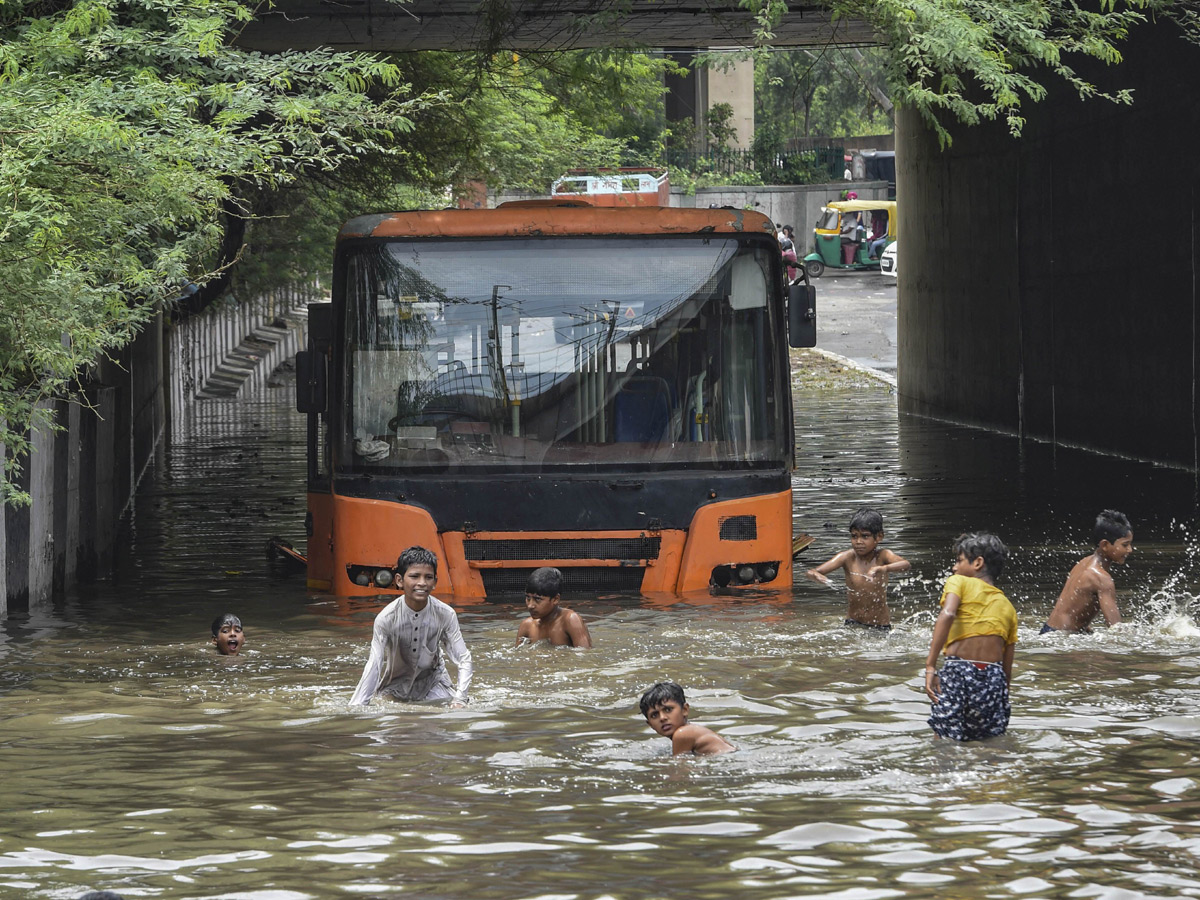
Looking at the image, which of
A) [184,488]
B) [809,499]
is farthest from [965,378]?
[184,488]

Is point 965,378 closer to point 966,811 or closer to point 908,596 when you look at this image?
point 908,596

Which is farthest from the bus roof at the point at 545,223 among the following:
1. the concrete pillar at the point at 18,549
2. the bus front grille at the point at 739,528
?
the concrete pillar at the point at 18,549

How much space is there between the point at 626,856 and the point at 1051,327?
21859mm

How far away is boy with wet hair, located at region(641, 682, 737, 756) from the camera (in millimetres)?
8609

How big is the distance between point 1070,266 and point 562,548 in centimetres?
1522

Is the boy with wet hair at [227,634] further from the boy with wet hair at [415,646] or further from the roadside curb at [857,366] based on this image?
the roadside curb at [857,366]

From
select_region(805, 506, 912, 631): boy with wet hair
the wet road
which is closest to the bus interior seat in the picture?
select_region(805, 506, 912, 631): boy with wet hair

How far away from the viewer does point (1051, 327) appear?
27.6 meters

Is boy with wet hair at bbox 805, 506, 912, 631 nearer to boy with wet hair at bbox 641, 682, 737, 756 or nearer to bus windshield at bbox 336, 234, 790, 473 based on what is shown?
bus windshield at bbox 336, 234, 790, 473

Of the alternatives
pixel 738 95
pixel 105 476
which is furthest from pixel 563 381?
pixel 738 95

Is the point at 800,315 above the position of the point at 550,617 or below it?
above

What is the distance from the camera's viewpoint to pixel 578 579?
13.7 meters

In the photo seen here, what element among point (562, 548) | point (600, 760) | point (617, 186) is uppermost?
point (617, 186)

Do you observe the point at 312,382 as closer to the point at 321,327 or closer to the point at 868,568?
the point at 321,327
